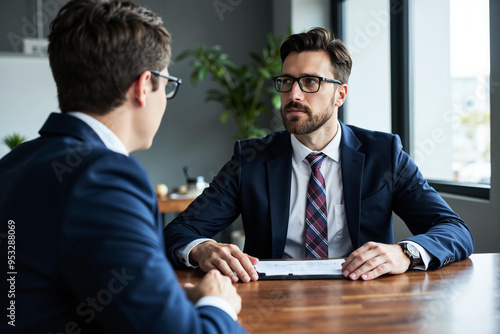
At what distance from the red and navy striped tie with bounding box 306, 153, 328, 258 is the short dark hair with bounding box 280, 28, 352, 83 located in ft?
1.40

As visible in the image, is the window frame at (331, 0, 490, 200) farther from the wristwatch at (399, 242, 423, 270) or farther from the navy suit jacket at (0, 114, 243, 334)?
the navy suit jacket at (0, 114, 243, 334)

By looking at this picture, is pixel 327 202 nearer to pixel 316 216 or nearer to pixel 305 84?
pixel 316 216

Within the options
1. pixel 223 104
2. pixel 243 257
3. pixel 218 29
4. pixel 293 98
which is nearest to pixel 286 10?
pixel 218 29

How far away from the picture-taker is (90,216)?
0.77m

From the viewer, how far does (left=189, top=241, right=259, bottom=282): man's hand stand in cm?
131

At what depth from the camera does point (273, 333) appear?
926mm

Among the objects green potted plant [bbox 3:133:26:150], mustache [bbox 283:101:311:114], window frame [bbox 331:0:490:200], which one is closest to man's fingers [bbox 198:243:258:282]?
mustache [bbox 283:101:311:114]

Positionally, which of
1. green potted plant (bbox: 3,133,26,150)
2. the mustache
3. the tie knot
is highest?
the mustache

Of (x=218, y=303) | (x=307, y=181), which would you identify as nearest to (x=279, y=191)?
(x=307, y=181)

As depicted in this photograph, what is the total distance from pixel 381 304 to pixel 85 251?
26.0 inches

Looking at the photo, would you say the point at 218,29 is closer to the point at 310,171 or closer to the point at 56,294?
the point at 310,171

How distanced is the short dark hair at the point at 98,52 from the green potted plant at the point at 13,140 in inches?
153

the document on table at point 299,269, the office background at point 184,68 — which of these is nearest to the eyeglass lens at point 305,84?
the document on table at point 299,269

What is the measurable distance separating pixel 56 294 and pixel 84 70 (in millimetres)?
422
